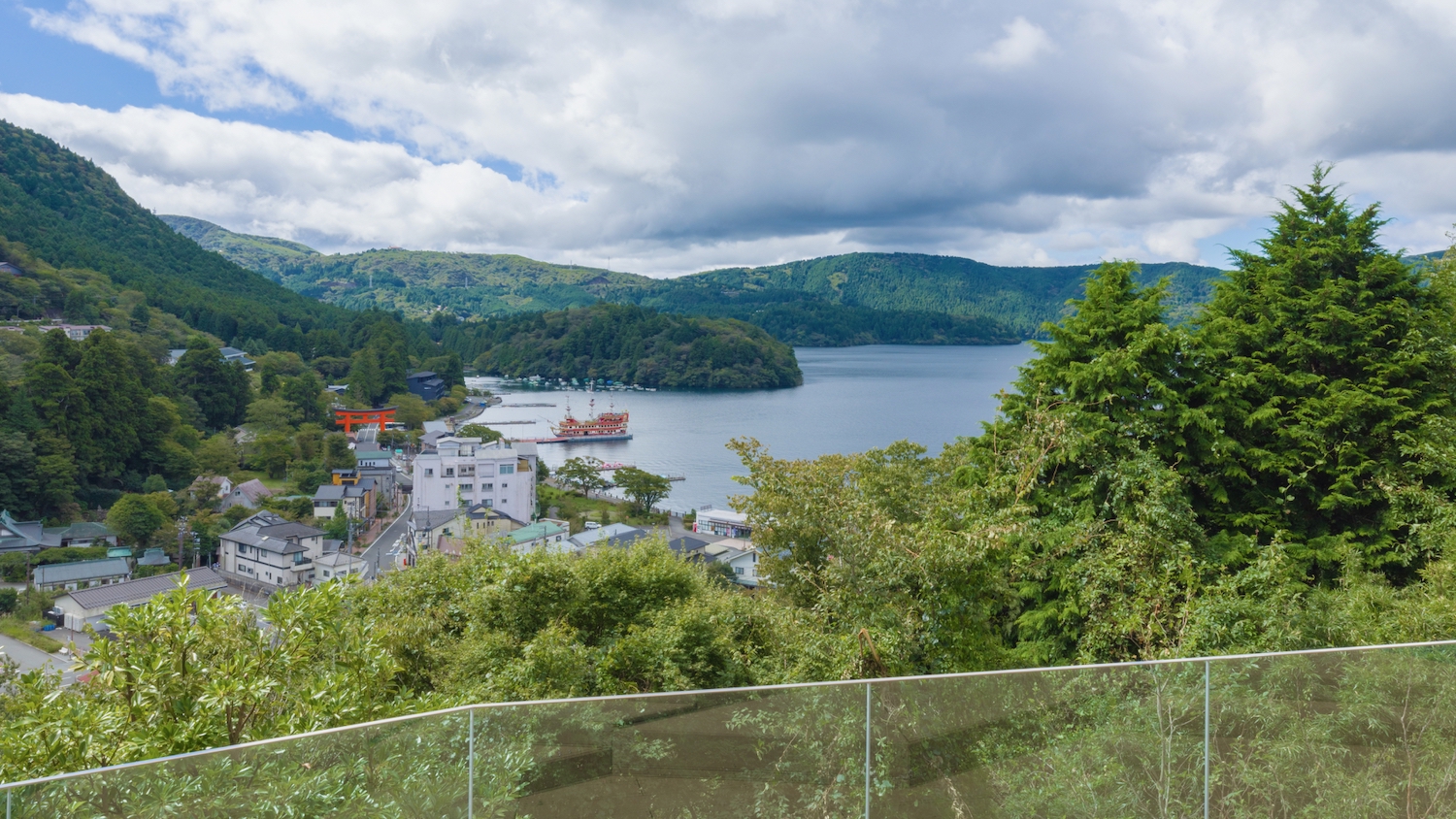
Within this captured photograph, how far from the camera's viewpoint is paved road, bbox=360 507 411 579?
29.5 meters

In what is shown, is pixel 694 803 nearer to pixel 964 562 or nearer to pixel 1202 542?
pixel 964 562

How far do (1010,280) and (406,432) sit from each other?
16569 cm

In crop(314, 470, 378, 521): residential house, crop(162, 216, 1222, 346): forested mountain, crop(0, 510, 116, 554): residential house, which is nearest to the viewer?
crop(0, 510, 116, 554): residential house

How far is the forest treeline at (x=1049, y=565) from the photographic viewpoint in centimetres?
395

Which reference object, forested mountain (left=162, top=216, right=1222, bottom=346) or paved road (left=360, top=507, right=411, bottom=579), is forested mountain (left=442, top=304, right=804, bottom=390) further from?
paved road (left=360, top=507, right=411, bottom=579)

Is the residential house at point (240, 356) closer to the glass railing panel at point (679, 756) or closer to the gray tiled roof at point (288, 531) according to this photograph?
the gray tiled roof at point (288, 531)

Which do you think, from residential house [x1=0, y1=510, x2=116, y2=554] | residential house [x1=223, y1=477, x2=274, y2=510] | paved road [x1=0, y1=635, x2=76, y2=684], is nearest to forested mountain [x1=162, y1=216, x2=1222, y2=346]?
residential house [x1=223, y1=477, x2=274, y2=510]

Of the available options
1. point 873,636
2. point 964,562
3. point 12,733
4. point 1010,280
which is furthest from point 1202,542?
point 1010,280

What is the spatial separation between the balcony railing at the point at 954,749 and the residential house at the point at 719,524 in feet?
103

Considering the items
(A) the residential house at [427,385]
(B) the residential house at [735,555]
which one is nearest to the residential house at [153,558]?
(B) the residential house at [735,555]

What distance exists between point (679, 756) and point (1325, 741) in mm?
2423

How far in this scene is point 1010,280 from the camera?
194 meters

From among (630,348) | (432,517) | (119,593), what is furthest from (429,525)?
(630,348)

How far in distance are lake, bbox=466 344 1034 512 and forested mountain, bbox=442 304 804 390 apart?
3.54m
